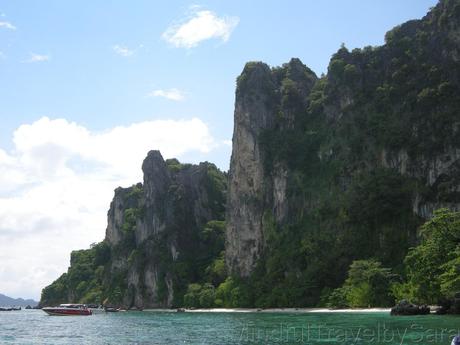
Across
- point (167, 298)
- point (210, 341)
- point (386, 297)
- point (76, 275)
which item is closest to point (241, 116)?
point (167, 298)

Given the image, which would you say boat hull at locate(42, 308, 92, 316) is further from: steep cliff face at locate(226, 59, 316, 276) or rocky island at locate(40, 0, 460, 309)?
steep cliff face at locate(226, 59, 316, 276)

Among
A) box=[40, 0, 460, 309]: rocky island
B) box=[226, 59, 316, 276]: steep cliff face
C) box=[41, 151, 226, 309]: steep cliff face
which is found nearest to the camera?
box=[40, 0, 460, 309]: rocky island

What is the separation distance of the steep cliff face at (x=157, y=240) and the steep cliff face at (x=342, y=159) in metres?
17.2

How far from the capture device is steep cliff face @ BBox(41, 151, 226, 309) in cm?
14550

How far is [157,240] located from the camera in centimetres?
15375

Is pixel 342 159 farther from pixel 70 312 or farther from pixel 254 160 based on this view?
pixel 70 312

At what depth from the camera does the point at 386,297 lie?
3049 inches

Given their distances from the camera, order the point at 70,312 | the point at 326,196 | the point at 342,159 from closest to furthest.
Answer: the point at 70,312 < the point at 326,196 < the point at 342,159

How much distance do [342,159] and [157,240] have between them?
59726 mm

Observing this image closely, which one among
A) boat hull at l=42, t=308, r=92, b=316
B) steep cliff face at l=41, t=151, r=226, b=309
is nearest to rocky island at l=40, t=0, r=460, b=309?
steep cliff face at l=41, t=151, r=226, b=309

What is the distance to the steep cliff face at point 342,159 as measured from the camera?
319 feet

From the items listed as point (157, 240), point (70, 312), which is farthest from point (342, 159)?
point (157, 240)

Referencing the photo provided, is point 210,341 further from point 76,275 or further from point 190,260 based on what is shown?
point 76,275

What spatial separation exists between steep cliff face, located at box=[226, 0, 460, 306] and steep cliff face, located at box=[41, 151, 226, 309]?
1717 centimetres
